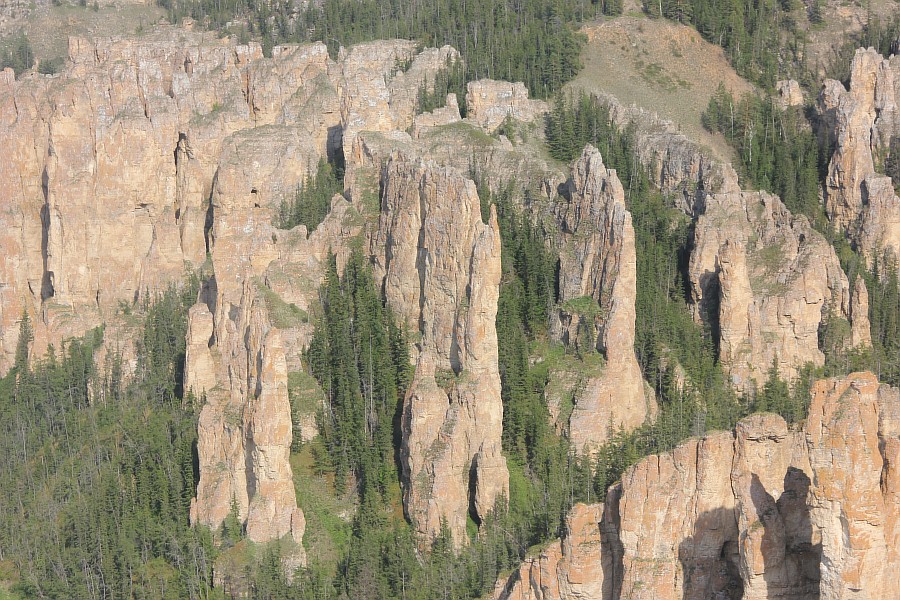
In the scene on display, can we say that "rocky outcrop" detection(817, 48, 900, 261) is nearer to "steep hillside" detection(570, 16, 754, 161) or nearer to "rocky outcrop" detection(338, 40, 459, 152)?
"steep hillside" detection(570, 16, 754, 161)

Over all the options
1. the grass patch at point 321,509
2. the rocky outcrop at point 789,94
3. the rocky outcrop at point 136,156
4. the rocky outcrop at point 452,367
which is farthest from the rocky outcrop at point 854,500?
the rocky outcrop at point 789,94

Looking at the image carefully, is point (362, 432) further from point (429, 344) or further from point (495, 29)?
point (495, 29)

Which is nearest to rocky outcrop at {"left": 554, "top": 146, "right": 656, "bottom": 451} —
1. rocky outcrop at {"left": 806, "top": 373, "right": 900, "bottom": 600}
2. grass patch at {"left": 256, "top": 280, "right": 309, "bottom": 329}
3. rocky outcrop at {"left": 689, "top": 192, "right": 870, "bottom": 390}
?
rocky outcrop at {"left": 689, "top": 192, "right": 870, "bottom": 390}

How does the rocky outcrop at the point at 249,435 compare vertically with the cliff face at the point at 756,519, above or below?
below

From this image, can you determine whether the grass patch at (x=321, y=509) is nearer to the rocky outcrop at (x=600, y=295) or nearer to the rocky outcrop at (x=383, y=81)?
the rocky outcrop at (x=600, y=295)

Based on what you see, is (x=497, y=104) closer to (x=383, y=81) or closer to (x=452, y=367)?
(x=383, y=81)

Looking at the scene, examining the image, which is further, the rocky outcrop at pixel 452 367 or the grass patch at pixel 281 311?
the grass patch at pixel 281 311

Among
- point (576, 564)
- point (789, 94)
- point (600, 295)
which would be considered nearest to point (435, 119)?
point (600, 295)
